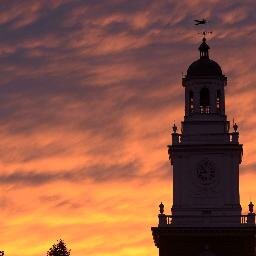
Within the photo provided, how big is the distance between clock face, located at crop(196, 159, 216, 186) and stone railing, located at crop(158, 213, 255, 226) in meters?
2.86

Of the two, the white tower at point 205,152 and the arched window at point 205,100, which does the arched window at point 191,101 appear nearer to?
the white tower at point 205,152

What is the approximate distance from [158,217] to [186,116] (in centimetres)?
823

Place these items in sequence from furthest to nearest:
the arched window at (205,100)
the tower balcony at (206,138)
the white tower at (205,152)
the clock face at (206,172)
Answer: the arched window at (205,100), the tower balcony at (206,138), the clock face at (206,172), the white tower at (205,152)

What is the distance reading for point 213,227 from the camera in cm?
9144

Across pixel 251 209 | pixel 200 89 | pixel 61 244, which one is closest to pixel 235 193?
pixel 251 209

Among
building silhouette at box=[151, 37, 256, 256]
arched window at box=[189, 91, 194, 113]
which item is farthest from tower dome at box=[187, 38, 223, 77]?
arched window at box=[189, 91, 194, 113]

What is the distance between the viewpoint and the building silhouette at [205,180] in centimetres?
9138

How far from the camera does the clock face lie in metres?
93.2

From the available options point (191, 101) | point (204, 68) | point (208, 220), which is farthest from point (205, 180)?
point (204, 68)

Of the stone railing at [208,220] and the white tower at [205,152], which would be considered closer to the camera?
the stone railing at [208,220]

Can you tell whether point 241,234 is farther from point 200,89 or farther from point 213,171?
point 200,89

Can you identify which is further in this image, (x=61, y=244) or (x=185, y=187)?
(x=61, y=244)

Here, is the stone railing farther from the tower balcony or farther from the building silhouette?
the tower balcony

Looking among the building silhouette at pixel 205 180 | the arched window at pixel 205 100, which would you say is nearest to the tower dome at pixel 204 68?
the building silhouette at pixel 205 180
